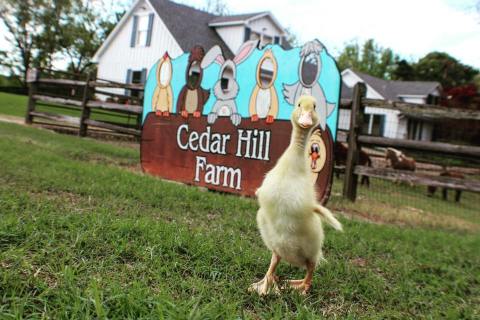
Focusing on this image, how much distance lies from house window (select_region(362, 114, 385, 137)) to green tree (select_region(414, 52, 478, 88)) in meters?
15.9

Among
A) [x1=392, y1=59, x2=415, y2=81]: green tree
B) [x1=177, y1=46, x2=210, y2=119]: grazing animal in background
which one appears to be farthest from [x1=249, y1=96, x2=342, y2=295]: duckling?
[x1=392, y1=59, x2=415, y2=81]: green tree

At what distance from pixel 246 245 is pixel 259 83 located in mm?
3131

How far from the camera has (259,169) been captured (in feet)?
18.6

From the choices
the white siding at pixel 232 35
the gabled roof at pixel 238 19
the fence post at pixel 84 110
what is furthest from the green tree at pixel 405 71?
the fence post at pixel 84 110

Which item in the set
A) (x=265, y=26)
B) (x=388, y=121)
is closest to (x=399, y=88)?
(x=388, y=121)

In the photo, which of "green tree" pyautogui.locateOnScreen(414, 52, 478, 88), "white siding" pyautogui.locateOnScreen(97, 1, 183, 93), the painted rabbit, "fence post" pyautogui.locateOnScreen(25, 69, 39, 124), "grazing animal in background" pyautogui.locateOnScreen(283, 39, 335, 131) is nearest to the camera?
"grazing animal in background" pyautogui.locateOnScreen(283, 39, 335, 131)

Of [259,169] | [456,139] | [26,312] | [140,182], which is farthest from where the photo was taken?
[456,139]

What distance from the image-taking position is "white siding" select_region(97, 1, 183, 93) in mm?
19984

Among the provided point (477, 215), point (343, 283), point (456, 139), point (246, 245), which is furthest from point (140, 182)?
point (456, 139)

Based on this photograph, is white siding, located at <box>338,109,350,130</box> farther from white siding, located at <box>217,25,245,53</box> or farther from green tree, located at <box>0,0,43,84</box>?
green tree, located at <box>0,0,43,84</box>

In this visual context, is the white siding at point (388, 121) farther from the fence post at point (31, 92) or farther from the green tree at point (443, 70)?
the fence post at point (31, 92)

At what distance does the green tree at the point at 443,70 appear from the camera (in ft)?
123

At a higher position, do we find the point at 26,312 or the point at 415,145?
the point at 415,145

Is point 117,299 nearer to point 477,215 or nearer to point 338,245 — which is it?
point 338,245
